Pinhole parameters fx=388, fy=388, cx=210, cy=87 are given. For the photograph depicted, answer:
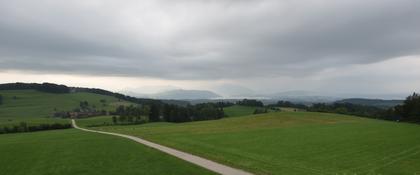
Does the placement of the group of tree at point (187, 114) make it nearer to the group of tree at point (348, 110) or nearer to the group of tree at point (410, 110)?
the group of tree at point (348, 110)

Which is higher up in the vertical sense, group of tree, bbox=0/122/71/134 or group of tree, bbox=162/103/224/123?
group of tree, bbox=162/103/224/123

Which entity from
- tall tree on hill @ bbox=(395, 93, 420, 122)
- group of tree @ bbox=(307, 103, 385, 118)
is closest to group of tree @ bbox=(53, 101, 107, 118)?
group of tree @ bbox=(307, 103, 385, 118)

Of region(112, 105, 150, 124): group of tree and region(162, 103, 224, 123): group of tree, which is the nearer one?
region(112, 105, 150, 124): group of tree

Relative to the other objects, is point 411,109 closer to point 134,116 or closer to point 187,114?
point 187,114

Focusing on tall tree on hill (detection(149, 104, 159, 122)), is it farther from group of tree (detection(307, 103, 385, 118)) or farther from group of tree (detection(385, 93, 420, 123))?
group of tree (detection(385, 93, 420, 123))

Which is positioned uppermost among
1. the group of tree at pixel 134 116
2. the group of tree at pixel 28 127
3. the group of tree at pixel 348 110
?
the group of tree at pixel 348 110

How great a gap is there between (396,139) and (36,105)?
189m

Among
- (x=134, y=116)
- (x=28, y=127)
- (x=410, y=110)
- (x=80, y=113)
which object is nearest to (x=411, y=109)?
(x=410, y=110)

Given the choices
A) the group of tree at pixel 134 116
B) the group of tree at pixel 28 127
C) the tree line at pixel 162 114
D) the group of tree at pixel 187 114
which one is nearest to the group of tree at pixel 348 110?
the group of tree at pixel 187 114

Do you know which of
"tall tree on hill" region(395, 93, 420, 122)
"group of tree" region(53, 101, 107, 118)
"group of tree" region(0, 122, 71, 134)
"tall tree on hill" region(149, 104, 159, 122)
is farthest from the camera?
"group of tree" region(53, 101, 107, 118)

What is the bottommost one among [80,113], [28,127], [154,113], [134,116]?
[28,127]

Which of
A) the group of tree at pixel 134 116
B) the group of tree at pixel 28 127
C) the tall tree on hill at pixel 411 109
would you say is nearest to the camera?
the tall tree on hill at pixel 411 109

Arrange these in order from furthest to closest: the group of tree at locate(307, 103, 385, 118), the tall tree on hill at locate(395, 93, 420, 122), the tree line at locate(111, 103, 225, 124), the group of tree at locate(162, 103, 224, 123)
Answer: the group of tree at locate(162, 103, 224, 123), the tree line at locate(111, 103, 225, 124), the group of tree at locate(307, 103, 385, 118), the tall tree on hill at locate(395, 93, 420, 122)

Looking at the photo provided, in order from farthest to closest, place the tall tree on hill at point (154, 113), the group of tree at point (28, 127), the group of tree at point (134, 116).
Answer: the tall tree on hill at point (154, 113) → the group of tree at point (134, 116) → the group of tree at point (28, 127)
